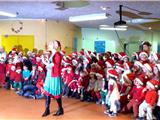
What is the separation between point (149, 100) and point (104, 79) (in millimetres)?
1659

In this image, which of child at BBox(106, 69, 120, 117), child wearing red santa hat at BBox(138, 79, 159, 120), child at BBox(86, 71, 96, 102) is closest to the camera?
child wearing red santa hat at BBox(138, 79, 159, 120)

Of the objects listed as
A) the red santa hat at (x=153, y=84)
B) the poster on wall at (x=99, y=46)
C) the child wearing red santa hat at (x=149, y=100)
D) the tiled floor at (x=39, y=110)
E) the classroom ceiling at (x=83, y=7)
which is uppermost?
the classroom ceiling at (x=83, y=7)

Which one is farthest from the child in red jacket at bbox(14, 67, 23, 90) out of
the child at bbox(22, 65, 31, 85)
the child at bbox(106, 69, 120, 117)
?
Result: the child at bbox(106, 69, 120, 117)

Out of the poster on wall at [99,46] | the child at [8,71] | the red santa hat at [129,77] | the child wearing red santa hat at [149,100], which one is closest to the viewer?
the child wearing red santa hat at [149,100]

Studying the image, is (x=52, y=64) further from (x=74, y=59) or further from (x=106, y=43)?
(x=106, y=43)

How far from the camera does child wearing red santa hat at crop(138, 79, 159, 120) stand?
14.9 ft

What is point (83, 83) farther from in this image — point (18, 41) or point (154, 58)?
point (18, 41)

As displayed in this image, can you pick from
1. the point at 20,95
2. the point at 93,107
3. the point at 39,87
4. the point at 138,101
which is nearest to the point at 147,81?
the point at 138,101

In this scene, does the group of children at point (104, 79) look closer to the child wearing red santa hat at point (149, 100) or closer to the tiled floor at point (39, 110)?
the child wearing red santa hat at point (149, 100)

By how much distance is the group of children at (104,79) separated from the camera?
4.78m

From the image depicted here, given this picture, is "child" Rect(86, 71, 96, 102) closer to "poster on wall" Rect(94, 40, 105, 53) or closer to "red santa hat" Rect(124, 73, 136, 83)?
"red santa hat" Rect(124, 73, 136, 83)

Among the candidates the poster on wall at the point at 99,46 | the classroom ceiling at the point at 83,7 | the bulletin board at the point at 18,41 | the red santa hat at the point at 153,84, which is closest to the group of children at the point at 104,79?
the red santa hat at the point at 153,84

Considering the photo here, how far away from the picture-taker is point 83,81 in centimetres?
619

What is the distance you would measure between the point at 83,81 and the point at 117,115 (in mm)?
1335
